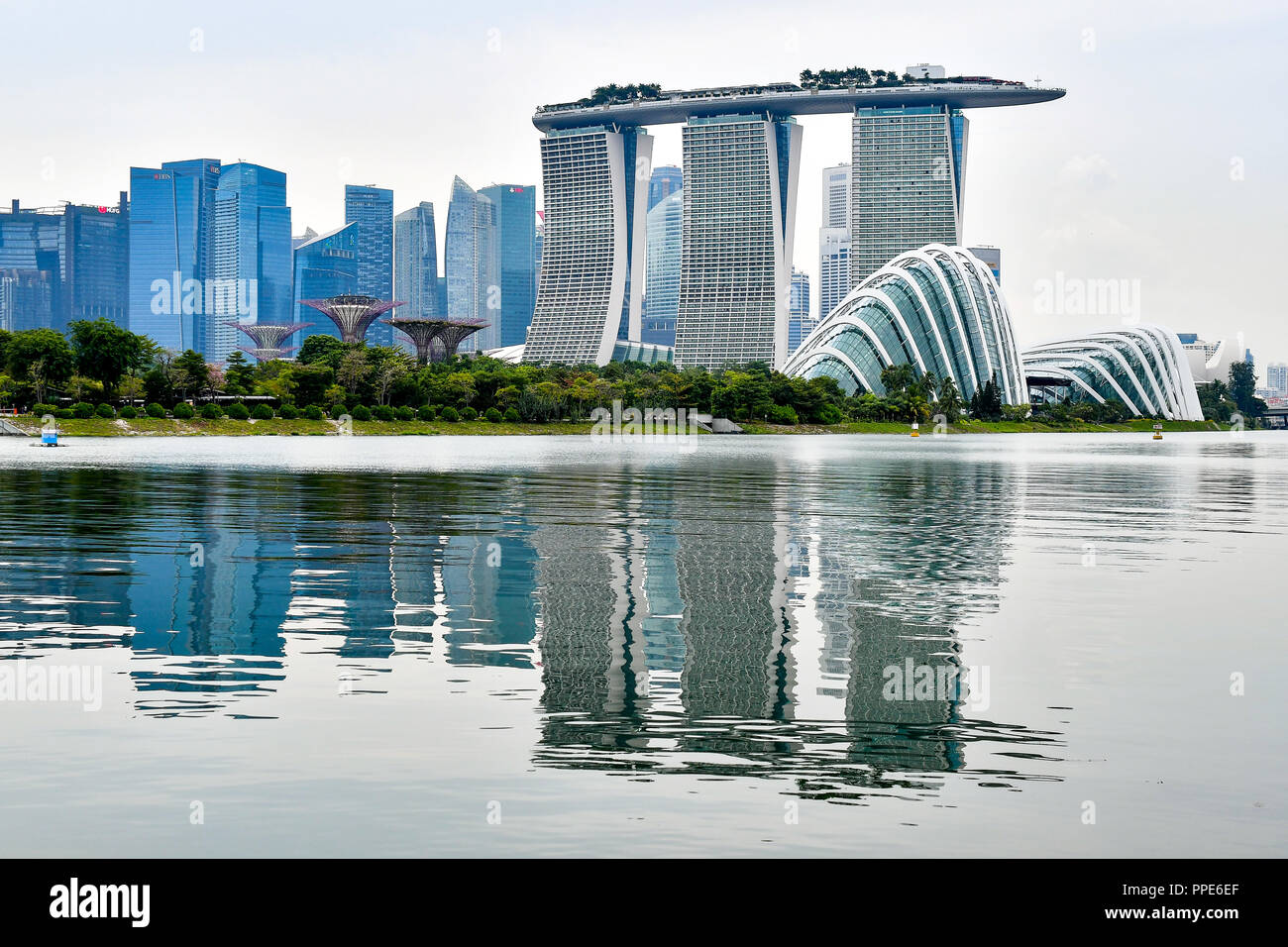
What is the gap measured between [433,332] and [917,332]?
228ft

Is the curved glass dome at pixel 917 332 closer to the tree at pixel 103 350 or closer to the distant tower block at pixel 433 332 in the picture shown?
the distant tower block at pixel 433 332

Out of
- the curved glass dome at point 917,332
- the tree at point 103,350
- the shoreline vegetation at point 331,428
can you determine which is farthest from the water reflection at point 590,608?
the curved glass dome at point 917,332

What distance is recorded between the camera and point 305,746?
11094 millimetres

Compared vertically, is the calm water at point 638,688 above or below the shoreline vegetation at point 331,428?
below

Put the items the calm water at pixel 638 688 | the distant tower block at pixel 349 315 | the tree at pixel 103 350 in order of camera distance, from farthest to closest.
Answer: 1. the distant tower block at pixel 349 315
2. the tree at pixel 103 350
3. the calm water at pixel 638 688

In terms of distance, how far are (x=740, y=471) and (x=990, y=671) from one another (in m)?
46.6

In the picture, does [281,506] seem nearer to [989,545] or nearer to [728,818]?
[989,545]

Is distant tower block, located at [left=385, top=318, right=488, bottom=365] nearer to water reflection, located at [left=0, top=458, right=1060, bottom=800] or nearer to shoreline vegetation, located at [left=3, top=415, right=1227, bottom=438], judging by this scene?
shoreline vegetation, located at [left=3, top=415, right=1227, bottom=438]

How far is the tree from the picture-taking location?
11300 centimetres

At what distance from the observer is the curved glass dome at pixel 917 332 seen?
185250mm

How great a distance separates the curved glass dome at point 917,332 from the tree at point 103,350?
9773 cm

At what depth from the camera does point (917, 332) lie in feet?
624
